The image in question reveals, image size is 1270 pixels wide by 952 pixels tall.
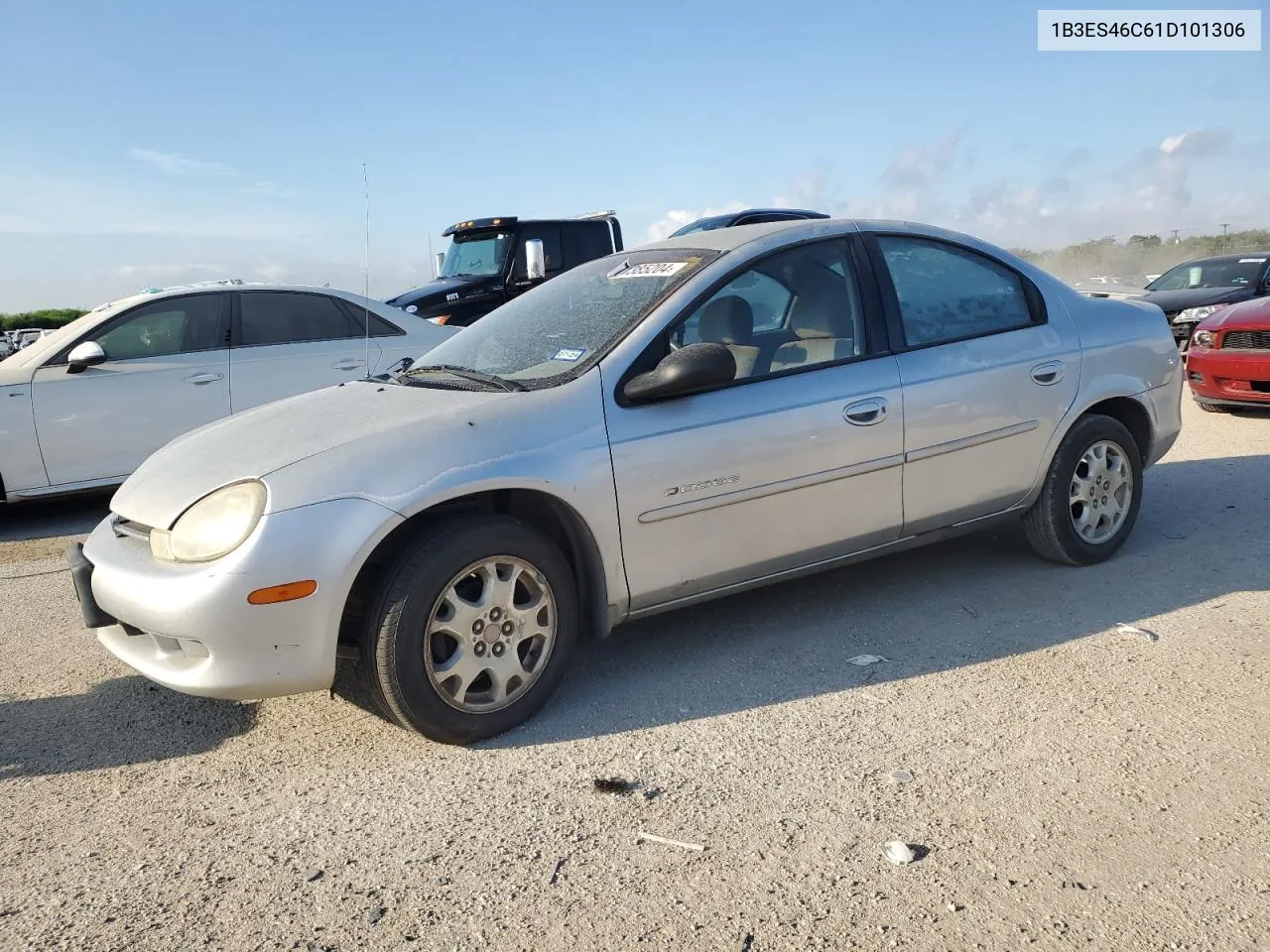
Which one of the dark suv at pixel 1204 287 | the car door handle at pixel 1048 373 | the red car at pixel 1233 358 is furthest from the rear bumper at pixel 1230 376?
the car door handle at pixel 1048 373

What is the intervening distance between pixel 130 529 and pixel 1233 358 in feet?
27.1

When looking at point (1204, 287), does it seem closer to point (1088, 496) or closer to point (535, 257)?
point (535, 257)

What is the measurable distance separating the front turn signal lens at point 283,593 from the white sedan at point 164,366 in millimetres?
4606

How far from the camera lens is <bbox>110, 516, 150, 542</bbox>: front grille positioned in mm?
3398

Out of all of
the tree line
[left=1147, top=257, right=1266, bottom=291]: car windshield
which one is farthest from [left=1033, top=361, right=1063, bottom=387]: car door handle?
the tree line

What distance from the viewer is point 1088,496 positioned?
4.70 m

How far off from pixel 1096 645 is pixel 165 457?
138 inches

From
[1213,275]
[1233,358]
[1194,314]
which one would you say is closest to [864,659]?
[1233,358]

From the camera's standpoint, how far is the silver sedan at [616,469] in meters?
3.10

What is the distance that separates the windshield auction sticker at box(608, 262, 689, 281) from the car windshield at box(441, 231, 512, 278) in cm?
871

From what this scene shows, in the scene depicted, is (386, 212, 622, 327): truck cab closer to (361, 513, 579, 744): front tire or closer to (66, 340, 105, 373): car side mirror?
(66, 340, 105, 373): car side mirror

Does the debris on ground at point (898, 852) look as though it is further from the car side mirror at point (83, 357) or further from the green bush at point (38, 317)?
the green bush at point (38, 317)

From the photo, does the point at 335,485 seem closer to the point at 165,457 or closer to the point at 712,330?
the point at 165,457

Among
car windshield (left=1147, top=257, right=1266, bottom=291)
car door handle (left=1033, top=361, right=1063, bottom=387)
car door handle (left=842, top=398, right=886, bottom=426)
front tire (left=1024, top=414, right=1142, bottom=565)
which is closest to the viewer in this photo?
car door handle (left=842, top=398, right=886, bottom=426)
